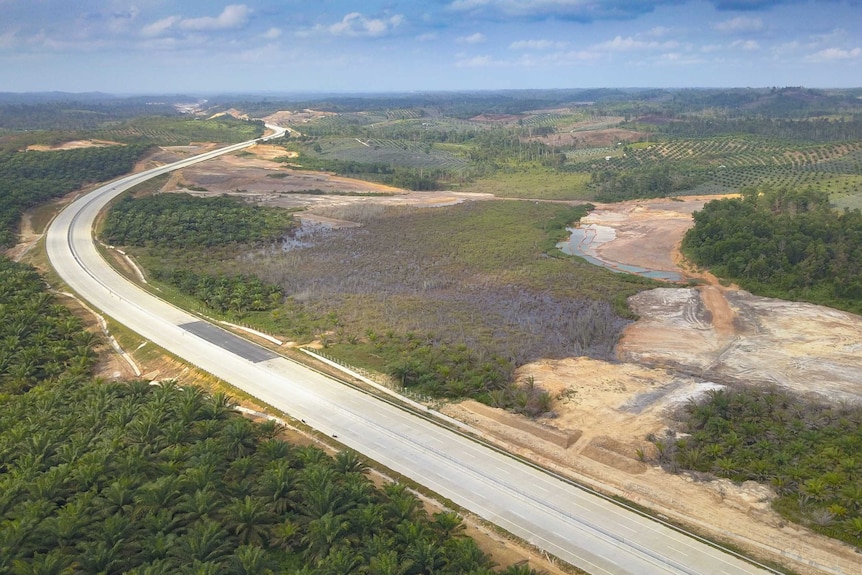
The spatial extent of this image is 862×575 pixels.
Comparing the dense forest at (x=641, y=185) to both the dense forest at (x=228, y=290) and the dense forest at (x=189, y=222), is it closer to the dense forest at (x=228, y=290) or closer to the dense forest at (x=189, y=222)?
the dense forest at (x=189, y=222)

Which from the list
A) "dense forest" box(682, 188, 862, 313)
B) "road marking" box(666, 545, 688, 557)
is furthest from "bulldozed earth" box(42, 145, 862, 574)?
"dense forest" box(682, 188, 862, 313)

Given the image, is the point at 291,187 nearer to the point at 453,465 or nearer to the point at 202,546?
the point at 453,465

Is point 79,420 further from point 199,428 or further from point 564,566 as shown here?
point 564,566

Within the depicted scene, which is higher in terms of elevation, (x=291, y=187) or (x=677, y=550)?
(x=291, y=187)

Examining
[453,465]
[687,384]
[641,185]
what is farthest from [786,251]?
[641,185]

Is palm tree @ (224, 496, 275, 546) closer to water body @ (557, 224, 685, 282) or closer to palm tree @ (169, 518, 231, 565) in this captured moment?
palm tree @ (169, 518, 231, 565)
